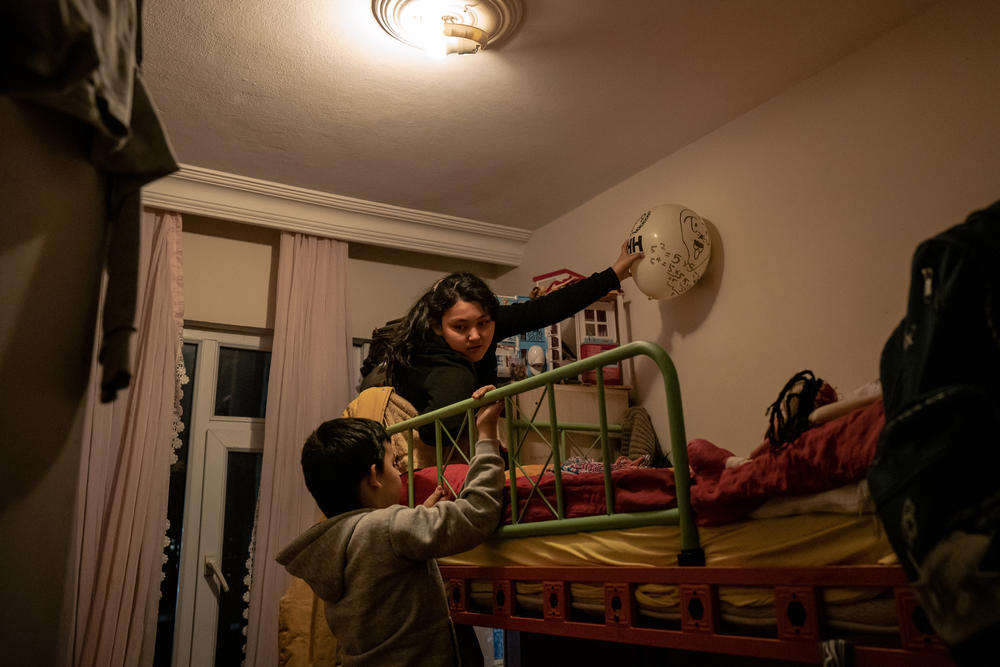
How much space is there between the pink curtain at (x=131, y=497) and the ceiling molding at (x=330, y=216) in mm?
301

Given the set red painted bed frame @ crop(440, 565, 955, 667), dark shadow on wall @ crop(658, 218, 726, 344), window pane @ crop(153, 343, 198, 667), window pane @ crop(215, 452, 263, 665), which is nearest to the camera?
red painted bed frame @ crop(440, 565, 955, 667)

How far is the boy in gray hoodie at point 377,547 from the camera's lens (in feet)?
5.25

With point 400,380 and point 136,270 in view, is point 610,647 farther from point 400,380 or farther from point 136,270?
point 136,270

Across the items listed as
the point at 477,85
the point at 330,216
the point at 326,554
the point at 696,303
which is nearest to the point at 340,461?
the point at 326,554

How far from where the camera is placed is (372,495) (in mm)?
1751

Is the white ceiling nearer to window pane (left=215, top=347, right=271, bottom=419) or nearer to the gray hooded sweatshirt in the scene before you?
window pane (left=215, top=347, right=271, bottom=419)

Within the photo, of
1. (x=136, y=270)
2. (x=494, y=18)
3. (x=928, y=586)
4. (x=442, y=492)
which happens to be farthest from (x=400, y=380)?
(x=928, y=586)

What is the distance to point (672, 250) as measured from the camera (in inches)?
114

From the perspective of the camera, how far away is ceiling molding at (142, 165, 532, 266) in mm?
3350

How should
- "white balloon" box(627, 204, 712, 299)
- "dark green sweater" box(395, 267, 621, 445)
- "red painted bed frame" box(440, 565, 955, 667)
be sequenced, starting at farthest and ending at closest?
1. "white balloon" box(627, 204, 712, 299)
2. "dark green sweater" box(395, 267, 621, 445)
3. "red painted bed frame" box(440, 565, 955, 667)

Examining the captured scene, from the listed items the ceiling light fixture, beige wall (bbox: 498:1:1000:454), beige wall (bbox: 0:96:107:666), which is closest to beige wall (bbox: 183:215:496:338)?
beige wall (bbox: 498:1:1000:454)

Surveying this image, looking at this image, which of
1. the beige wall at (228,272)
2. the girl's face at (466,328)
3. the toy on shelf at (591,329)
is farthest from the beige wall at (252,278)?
the girl's face at (466,328)

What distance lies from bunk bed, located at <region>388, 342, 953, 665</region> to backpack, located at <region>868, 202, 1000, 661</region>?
40 centimetres

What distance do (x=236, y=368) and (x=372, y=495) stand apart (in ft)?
6.86
